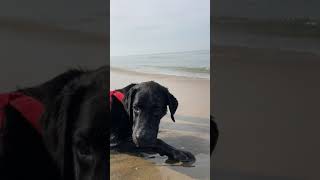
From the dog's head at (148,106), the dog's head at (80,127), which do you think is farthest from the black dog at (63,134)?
the dog's head at (148,106)

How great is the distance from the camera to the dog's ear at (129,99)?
5.87 feet

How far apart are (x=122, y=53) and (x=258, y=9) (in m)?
0.56

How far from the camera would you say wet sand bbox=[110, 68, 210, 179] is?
1.77 m

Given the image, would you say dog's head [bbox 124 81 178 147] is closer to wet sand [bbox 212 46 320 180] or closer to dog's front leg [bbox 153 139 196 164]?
dog's front leg [bbox 153 139 196 164]

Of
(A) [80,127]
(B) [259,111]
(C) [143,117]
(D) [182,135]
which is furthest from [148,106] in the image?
(B) [259,111]

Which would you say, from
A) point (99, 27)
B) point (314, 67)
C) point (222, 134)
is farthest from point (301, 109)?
point (99, 27)

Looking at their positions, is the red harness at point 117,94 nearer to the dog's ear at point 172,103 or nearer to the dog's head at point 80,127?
the dog's head at point 80,127

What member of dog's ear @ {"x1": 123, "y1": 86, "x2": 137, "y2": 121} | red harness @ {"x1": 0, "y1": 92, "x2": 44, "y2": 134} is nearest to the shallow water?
dog's ear @ {"x1": 123, "y1": 86, "x2": 137, "y2": 121}

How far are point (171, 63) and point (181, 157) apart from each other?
A: 1.22ft

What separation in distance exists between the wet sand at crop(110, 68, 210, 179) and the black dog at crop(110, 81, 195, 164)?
0.02 metres

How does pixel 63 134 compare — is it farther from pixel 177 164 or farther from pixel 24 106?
pixel 177 164

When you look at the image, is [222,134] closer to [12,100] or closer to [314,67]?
[314,67]

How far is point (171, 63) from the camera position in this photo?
1765 mm

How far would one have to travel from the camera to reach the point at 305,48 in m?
1.81
